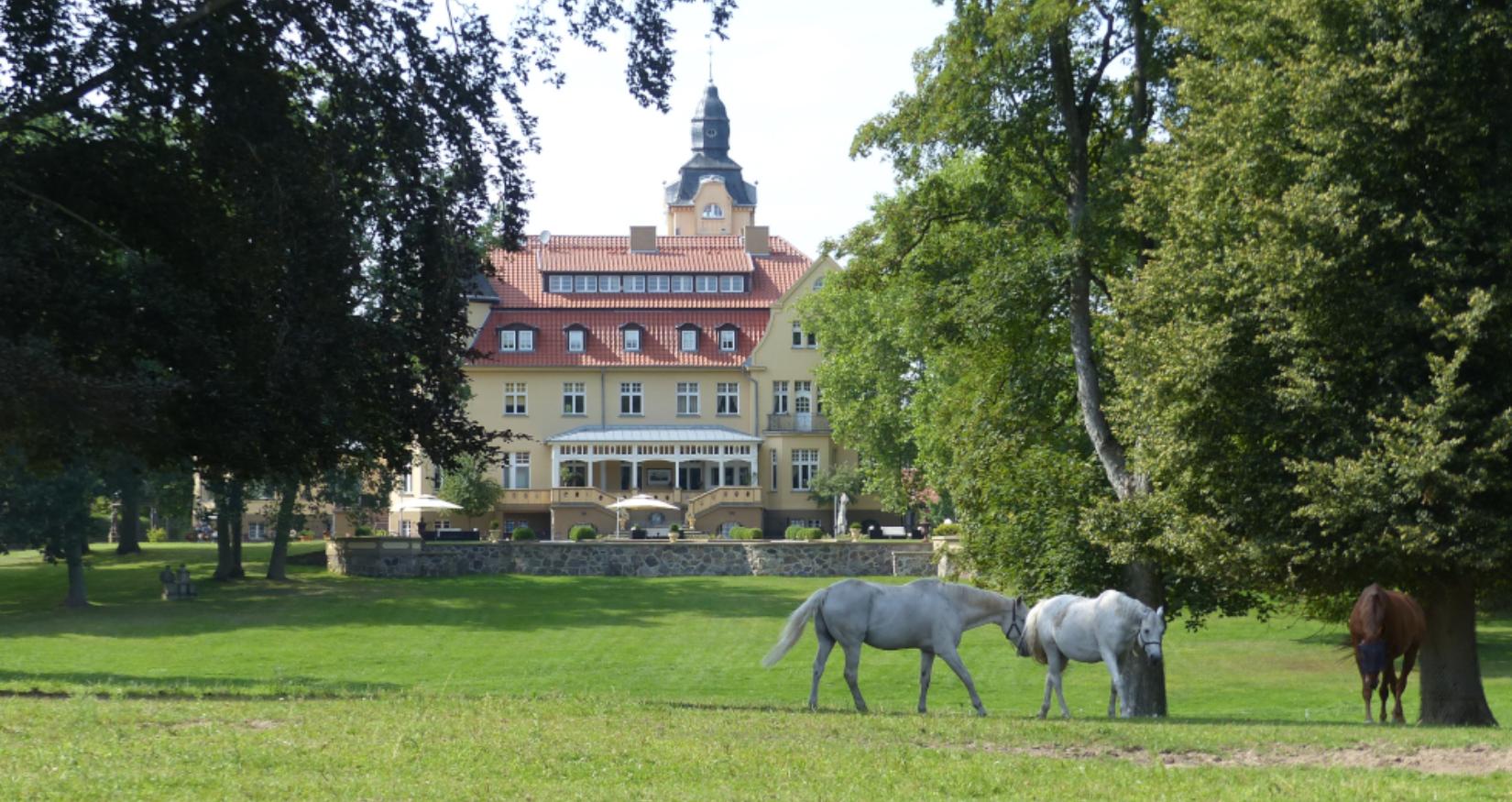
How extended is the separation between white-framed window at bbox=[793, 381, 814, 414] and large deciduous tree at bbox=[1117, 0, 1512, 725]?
204ft

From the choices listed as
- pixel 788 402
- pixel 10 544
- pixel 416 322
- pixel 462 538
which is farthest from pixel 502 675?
pixel 788 402

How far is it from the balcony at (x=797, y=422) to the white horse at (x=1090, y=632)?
62496mm

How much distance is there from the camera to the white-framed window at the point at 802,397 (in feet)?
268

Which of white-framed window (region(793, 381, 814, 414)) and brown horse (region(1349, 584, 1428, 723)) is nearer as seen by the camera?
brown horse (region(1349, 584, 1428, 723))

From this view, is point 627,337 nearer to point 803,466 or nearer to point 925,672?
point 803,466

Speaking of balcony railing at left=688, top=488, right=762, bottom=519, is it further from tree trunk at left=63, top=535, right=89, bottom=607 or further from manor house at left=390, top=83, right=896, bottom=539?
tree trunk at left=63, top=535, right=89, bottom=607

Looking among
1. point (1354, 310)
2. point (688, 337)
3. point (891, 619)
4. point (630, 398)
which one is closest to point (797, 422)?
point (688, 337)

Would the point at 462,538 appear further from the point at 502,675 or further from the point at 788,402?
the point at 502,675

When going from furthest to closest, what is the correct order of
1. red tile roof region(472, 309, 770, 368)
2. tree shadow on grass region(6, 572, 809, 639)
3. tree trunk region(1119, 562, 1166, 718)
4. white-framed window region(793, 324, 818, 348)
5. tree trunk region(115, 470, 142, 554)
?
red tile roof region(472, 309, 770, 368) → white-framed window region(793, 324, 818, 348) → tree trunk region(115, 470, 142, 554) → tree shadow on grass region(6, 572, 809, 639) → tree trunk region(1119, 562, 1166, 718)

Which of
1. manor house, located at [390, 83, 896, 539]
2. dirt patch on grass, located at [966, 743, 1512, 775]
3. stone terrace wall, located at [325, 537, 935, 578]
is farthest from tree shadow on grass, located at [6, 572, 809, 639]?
dirt patch on grass, located at [966, 743, 1512, 775]

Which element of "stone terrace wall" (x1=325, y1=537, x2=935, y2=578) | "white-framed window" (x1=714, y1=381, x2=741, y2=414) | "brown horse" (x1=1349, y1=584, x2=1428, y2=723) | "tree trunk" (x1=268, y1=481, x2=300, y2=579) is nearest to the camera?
"brown horse" (x1=1349, y1=584, x2=1428, y2=723)

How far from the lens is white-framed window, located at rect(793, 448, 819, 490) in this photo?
81.0 meters

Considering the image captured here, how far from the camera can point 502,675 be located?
97.0 feet

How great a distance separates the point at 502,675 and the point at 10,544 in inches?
847
